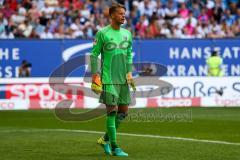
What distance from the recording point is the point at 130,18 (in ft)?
103

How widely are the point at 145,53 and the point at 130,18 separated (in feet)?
6.57

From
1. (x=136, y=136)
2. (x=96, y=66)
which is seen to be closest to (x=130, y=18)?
(x=136, y=136)

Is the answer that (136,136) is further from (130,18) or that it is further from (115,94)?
(130,18)

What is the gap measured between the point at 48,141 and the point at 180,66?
17021mm

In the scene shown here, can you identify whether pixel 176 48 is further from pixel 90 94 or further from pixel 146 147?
pixel 146 147

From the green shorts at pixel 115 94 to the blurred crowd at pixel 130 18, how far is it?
56.6ft

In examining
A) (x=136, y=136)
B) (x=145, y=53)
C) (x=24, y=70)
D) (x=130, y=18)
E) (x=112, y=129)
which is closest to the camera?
(x=112, y=129)

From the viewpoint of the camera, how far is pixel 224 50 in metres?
31.1

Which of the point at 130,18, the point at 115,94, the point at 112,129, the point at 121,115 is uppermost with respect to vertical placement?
the point at 115,94

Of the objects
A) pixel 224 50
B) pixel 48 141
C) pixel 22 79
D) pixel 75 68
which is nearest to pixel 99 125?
pixel 48 141

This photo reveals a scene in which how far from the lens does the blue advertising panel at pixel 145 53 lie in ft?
95.6

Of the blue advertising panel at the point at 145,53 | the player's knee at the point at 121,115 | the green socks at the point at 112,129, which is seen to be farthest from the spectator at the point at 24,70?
the green socks at the point at 112,129

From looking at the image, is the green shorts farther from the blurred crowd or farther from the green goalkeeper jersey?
the blurred crowd

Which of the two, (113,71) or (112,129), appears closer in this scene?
(112,129)
